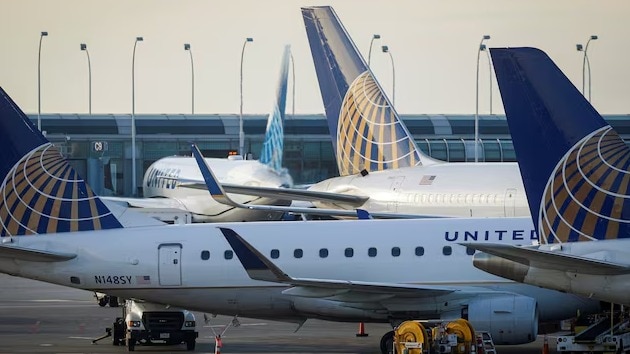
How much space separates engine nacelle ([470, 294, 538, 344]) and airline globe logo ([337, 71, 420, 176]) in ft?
64.3

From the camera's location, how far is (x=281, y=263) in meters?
34.2

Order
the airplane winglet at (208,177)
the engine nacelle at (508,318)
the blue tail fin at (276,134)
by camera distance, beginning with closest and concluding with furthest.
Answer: the engine nacelle at (508,318) < the airplane winglet at (208,177) < the blue tail fin at (276,134)

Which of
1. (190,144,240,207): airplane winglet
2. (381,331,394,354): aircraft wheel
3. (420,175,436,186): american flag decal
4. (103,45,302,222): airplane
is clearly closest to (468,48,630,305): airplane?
(381,331,394,354): aircraft wheel

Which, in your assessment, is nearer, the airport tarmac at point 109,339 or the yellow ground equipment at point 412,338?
the yellow ground equipment at point 412,338

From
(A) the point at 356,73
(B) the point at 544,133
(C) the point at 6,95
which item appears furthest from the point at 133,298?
(A) the point at 356,73

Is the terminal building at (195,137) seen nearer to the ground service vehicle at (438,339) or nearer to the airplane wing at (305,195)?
the airplane wing at (305,195)

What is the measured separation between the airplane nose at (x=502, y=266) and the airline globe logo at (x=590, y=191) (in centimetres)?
79

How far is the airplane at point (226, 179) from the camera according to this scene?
7650 cm

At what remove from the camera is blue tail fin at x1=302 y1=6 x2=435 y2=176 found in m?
51.7

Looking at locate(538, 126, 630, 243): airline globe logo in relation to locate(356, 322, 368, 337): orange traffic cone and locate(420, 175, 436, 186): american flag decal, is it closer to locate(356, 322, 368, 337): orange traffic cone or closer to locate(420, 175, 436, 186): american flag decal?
locate(356, 322, 368, 337): orange traffic cone

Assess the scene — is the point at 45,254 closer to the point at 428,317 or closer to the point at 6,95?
the point at 6,95

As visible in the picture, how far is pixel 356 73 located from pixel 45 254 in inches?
819

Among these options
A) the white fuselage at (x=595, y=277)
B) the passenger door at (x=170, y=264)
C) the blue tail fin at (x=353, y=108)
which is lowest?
the passenger door at (x=170, y=264)

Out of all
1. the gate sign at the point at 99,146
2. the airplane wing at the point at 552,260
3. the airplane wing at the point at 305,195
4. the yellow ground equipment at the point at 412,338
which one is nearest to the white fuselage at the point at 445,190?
the airplane wing at the point at 305,195
